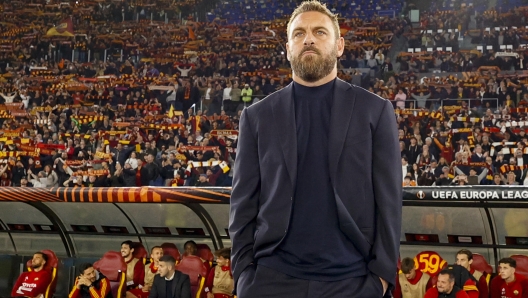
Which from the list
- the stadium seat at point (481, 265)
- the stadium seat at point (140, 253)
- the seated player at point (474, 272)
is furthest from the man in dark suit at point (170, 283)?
the stadium seat at point (481, 265)

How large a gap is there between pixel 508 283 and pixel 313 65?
6367mm

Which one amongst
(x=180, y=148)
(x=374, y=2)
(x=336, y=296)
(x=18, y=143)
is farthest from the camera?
(x=374, y=2)

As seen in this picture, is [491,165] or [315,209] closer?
[315,209]

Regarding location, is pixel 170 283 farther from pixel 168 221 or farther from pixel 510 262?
pixel 510 262

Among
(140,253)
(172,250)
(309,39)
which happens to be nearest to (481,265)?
(172,250)

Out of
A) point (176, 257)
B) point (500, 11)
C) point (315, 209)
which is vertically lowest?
point (176, 257)

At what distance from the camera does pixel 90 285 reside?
29.8 ft

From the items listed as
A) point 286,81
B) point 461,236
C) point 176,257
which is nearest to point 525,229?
point 461,236

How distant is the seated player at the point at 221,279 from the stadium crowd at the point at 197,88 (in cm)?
499

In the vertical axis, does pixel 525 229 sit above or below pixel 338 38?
below

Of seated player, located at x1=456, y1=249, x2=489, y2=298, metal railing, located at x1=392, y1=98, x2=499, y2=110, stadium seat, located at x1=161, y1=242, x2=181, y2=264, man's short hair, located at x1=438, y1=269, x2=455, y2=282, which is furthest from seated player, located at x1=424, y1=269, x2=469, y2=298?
metal railing, located at x1=392, y1=98, x2=499, y2=110

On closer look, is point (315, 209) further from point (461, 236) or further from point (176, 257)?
point (176, 257)

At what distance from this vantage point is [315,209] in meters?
2.11

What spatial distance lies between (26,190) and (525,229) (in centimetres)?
657
